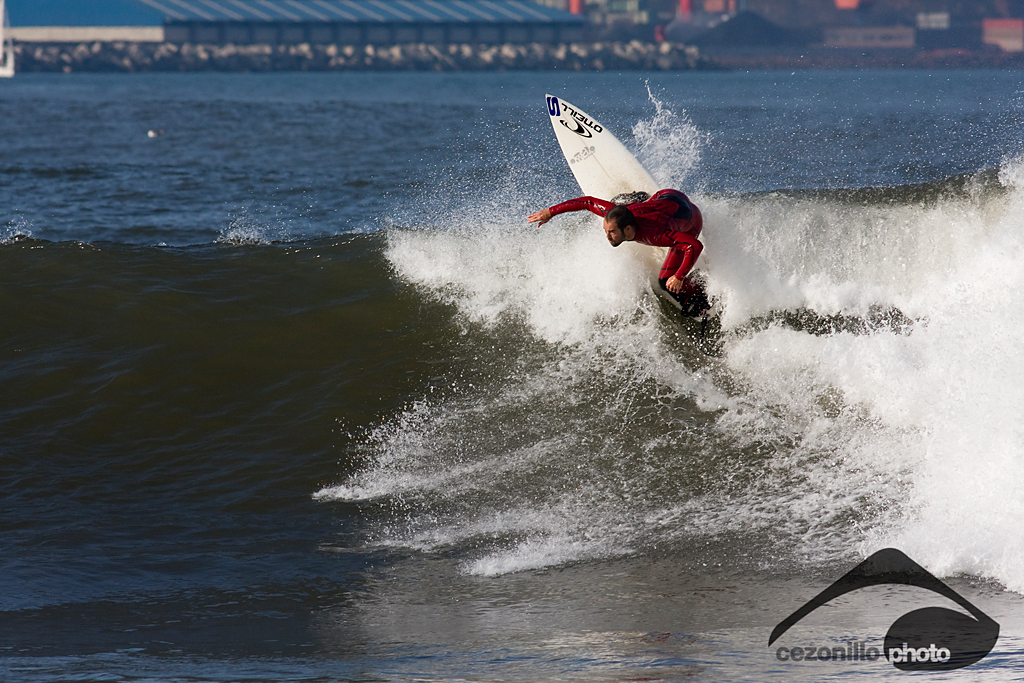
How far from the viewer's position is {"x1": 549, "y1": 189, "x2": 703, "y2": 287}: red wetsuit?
7508mm

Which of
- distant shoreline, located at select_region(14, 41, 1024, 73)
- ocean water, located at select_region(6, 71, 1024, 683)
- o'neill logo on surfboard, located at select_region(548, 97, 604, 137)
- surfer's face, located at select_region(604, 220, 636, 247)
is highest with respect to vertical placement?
distant shoreline, located at select_region(14, 41, 1024, 73)

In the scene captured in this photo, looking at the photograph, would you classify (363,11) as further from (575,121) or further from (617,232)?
(617,232)

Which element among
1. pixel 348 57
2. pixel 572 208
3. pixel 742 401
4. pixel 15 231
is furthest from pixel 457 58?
pixel 742 401

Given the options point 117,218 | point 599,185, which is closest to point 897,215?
point 599,185

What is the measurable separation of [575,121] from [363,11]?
97.6 m

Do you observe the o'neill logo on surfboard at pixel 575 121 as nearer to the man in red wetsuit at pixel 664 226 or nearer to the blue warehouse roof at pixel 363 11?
the man in red wetsuit at pixel 664 226

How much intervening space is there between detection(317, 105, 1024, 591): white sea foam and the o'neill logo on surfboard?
95cm

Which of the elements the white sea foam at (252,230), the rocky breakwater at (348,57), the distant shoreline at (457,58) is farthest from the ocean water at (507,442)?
the distant shoreline at (457,58)

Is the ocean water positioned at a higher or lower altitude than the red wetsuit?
lower

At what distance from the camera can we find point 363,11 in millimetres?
99500

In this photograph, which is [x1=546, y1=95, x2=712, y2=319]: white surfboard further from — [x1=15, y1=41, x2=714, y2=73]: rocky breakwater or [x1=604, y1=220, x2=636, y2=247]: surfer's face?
[x1=15, y1=41, x2=714, y2=73]: rocky breakwater

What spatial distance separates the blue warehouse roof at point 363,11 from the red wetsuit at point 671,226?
95.4 meters

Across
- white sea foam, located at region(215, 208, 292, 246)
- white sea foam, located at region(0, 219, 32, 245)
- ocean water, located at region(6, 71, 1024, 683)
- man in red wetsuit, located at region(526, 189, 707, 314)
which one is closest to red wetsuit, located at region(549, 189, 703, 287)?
man in red wetsuit, located at region(526, 189, 707, 314)

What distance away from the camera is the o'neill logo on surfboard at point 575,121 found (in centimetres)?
930
